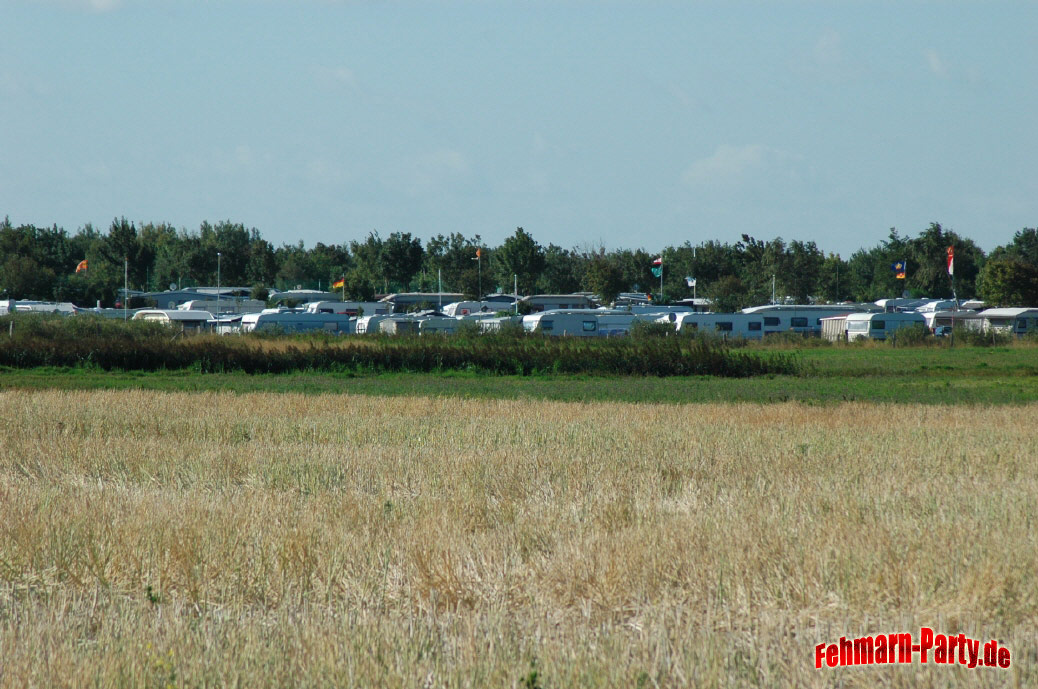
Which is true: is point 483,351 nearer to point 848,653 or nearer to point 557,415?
point 557,415

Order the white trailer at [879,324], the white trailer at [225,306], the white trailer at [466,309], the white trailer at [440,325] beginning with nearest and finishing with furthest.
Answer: the white trailer at [440,325]
the white trailer at [879,324]
the white trailer at [466,309]
the white trailer at [225,306]

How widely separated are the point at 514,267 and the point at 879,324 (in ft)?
123

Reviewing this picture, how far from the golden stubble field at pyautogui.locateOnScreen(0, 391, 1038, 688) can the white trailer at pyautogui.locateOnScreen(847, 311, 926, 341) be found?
4394 cm

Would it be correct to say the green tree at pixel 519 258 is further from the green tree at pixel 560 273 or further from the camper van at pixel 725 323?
the camper van at pixel 725 323

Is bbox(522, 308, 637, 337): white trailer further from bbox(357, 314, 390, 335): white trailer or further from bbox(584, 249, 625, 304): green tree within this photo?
bbox(584, 249, 625, 304): green tree

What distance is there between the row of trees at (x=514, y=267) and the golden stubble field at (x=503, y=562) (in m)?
68.7

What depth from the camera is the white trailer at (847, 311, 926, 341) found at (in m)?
57.6

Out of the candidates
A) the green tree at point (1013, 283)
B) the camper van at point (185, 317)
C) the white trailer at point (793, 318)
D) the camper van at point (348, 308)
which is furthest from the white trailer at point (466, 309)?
the green tree at point (1013, 283)

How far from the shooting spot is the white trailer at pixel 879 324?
57.6 metres

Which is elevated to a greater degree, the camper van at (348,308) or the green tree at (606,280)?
the green tree at (606,280)

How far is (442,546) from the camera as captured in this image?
27.9 feet

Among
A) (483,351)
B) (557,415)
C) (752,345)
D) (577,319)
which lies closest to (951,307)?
(752,345)

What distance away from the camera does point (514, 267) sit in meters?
89.1

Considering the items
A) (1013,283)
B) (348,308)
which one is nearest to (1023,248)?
(1013,283)
